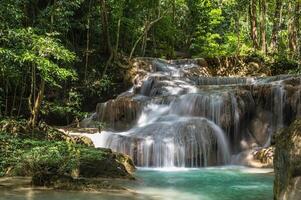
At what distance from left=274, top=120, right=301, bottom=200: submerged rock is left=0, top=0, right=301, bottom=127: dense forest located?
248 inches

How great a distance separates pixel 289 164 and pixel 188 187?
4.11 m

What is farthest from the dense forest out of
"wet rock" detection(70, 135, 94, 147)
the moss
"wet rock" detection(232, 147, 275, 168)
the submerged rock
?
the submerged rock

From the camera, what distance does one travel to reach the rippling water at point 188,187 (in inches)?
282

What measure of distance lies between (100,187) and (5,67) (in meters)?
5.50

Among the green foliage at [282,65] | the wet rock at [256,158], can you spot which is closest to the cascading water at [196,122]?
the wet rock at [256,158]

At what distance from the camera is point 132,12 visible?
87.9 ft

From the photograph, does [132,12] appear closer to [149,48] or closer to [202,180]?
[149,48]

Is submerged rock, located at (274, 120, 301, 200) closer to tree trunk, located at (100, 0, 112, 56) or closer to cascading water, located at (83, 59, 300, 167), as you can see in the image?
cascading water, located at (83, 59, 300, 167)

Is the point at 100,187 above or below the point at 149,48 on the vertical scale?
below

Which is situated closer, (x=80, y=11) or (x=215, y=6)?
(x=80, y=11)

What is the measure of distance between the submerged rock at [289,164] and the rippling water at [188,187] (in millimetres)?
2183

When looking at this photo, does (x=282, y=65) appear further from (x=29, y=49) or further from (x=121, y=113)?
(x=29, y=49)

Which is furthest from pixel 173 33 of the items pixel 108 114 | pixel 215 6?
pixel 108 114

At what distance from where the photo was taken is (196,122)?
15719mm
